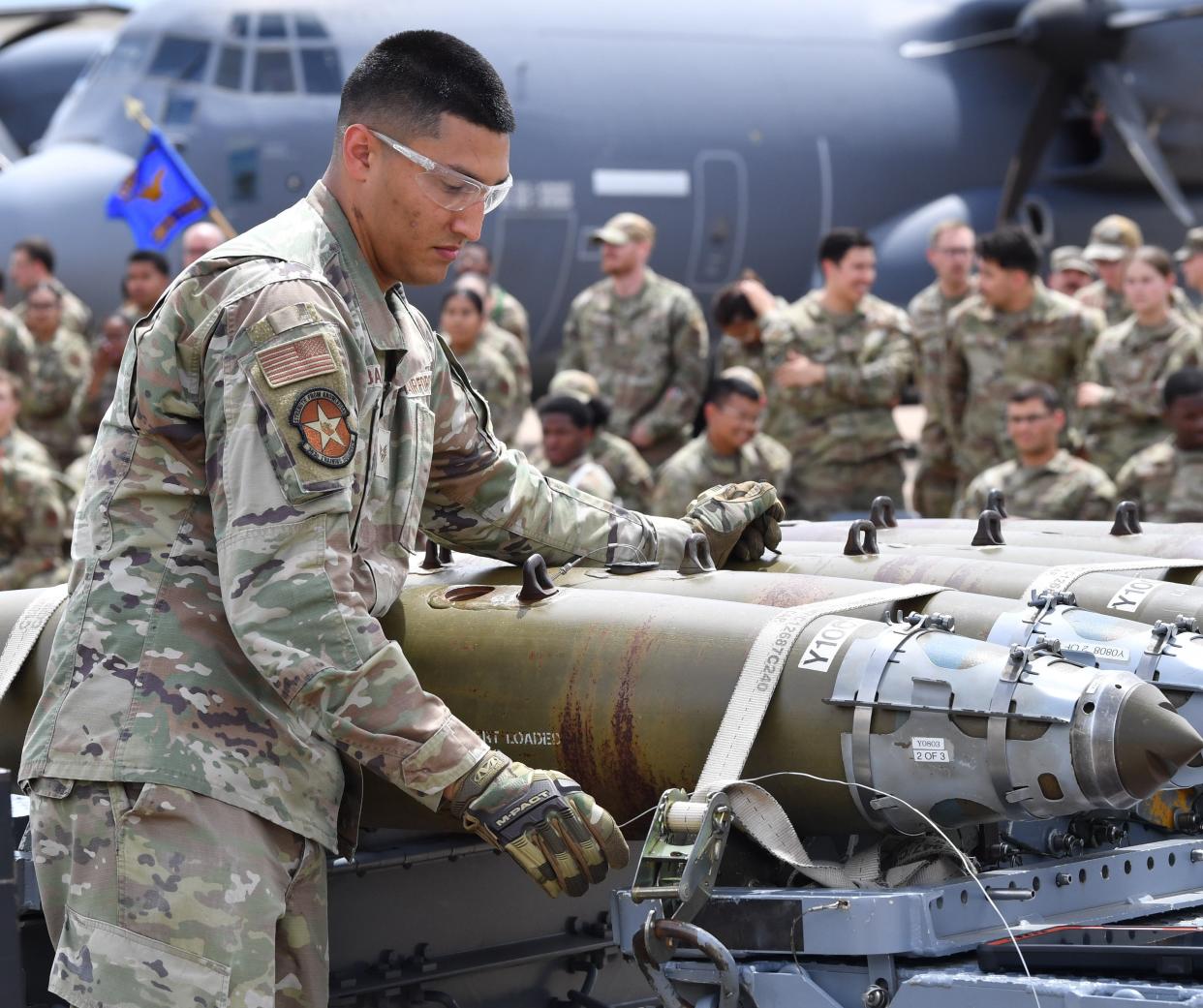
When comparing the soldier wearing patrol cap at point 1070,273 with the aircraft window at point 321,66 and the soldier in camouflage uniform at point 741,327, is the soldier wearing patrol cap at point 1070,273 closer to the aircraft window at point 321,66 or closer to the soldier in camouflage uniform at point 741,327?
the soldier in camouflage uniform at point 741,327

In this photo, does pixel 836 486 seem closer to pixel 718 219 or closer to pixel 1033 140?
pixel 718 219

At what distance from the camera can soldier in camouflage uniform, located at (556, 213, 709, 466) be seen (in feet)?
35.3

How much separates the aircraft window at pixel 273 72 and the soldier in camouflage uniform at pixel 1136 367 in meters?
6.08

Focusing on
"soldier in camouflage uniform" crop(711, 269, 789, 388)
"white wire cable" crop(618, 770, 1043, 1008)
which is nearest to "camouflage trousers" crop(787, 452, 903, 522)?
"soldier in camouflage uniform" crop(711, 269, 789, 388)

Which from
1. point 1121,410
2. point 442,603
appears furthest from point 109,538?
point 1121,410

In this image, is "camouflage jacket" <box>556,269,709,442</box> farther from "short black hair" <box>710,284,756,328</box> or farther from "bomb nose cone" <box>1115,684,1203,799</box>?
"bomb nose cone" <box>1115,684,1203,799</box>

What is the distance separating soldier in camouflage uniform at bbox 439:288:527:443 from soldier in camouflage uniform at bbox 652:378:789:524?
2.08 metres

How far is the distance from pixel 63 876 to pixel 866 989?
1.27 m

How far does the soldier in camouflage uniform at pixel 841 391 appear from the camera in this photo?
376 inches

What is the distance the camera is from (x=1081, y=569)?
399 centimetres

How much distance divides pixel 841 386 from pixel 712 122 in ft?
16.1

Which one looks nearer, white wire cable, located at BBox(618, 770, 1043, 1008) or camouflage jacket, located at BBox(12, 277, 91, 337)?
white wire cable, located at BBox(618, 770, 1043, 1008)

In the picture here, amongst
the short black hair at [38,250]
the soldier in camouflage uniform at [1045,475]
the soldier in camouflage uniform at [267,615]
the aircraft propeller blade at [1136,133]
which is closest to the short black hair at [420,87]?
the soldier in camouflage uniform at [267,615]

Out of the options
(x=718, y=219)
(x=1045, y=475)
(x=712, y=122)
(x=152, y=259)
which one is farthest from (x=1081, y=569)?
(x=718, y=219)
